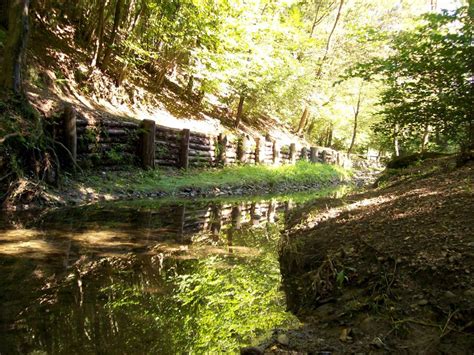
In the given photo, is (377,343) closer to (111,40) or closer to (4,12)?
(111,40)

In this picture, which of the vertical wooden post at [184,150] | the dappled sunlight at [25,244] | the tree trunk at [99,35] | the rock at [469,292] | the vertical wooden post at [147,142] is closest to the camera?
the rock at [469,292]

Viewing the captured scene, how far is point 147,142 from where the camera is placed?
1001cm

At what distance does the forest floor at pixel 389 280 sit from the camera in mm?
2178

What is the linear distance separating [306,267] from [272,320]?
0.92 metres

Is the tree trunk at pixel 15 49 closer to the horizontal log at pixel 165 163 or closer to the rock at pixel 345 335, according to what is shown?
the horizontal log at pixel 165 163

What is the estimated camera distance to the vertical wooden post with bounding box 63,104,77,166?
25.8ft

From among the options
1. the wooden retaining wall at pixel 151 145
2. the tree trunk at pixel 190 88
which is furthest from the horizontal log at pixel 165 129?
the tree trunk at pixel 190 88

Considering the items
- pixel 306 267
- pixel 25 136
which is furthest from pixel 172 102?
pixel 306 267

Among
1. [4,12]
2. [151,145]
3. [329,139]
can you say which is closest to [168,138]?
[151,145]

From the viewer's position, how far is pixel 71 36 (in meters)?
12.2

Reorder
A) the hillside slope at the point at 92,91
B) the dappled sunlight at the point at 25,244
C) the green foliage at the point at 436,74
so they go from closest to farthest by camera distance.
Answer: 1. the dappled sunlight at the point at 25,244
2. the green foliage at the point at 436,74
3. the hillside slope at the point at 92,91

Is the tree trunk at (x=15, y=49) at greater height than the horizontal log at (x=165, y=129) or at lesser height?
greater

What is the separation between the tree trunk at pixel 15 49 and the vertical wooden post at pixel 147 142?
3.33 meters

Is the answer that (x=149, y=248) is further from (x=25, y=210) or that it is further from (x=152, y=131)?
(x=152, y=131)
